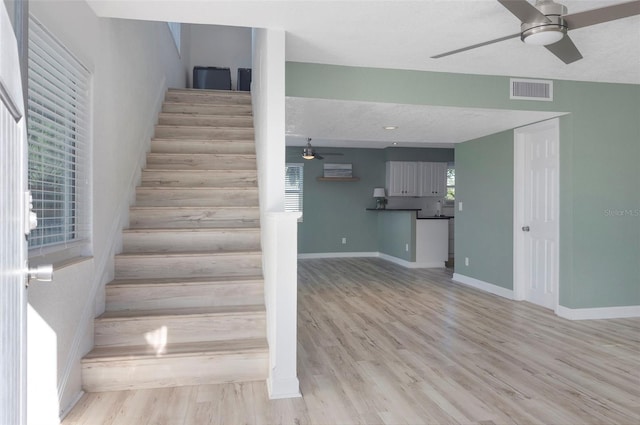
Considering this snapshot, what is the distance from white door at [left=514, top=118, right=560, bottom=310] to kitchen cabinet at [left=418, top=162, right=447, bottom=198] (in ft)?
14.4

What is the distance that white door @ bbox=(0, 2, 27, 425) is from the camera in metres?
0.71

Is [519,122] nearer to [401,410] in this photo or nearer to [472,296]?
[472,296]

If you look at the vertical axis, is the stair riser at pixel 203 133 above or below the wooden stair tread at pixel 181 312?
above

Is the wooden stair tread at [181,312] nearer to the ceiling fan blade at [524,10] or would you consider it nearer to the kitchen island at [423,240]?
the ceiling fan blade at [524,10]

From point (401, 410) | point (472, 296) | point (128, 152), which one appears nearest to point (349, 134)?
point (472, 296)

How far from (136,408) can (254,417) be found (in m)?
0.66

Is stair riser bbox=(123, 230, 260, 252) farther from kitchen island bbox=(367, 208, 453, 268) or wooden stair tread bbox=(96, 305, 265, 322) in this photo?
kitchen island bbox=(367, 208, 453, 268)

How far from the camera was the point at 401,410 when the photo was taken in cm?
239

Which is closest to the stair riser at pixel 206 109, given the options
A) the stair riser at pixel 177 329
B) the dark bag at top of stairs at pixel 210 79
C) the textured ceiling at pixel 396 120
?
the textured ceiling at pixel 396 120

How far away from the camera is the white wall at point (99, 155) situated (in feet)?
7.19

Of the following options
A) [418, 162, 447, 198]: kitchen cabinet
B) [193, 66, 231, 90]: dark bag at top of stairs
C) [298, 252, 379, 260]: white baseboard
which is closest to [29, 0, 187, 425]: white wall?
[193, 66, 231, 90]: dark bag at top of stairs

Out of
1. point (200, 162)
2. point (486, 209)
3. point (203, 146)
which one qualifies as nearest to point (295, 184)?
point (486, 209)

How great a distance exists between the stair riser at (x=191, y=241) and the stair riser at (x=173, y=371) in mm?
1038

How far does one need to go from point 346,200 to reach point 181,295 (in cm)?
670
